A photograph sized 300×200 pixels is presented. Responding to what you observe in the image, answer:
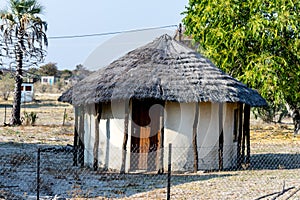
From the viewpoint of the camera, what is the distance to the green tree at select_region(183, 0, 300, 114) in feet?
74.2

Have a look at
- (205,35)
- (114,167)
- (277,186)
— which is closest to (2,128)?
(205,35)

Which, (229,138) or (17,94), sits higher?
(17,94)

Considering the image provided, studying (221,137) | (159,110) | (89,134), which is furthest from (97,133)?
(221,137)

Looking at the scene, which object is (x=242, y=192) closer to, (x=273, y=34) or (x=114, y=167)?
(x=114, y=167)

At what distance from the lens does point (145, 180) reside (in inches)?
489

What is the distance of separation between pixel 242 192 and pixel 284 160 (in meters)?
6.60

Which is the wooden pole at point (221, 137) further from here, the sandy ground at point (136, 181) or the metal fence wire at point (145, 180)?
the sandy ground at point (136, 181)

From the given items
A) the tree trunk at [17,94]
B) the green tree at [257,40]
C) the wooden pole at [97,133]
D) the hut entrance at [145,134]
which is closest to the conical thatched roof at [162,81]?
the wooden pole at [97,133]

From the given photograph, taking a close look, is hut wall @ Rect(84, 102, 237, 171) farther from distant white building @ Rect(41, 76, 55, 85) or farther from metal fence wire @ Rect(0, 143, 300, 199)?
distant white building @ Rect(41, 76, 55, 85)

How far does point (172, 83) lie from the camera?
13570mm

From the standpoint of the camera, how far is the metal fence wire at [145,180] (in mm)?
10219

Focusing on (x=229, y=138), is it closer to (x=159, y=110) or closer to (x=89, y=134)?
(x=159, y=110)

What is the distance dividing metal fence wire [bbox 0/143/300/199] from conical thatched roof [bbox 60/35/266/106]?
5.46ft

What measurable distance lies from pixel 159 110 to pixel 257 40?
11.2m
